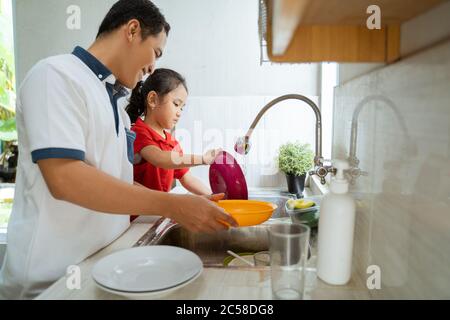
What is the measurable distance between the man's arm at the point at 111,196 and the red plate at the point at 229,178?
1.68ft

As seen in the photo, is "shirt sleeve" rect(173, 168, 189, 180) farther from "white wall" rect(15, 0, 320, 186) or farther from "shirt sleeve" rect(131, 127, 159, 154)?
"white wall" rect(15, 0, 320, 186)

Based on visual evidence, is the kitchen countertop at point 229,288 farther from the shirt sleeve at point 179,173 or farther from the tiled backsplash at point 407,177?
the shirt sleeve at point 179,173

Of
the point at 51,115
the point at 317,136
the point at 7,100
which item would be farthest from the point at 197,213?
the point at 7,100

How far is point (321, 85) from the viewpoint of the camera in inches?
91.3

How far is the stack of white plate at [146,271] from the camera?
64 centimetres

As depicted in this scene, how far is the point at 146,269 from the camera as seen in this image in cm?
77

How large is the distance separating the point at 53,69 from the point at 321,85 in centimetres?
183

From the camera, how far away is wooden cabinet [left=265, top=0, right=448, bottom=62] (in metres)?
0.50

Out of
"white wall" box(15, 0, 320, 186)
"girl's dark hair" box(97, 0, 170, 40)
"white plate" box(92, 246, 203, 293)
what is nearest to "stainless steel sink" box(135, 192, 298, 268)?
"white plate" box(92, 246, 203, 293)

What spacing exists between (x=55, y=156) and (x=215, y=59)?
181 centimetres

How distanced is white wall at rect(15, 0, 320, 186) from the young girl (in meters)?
0.61
